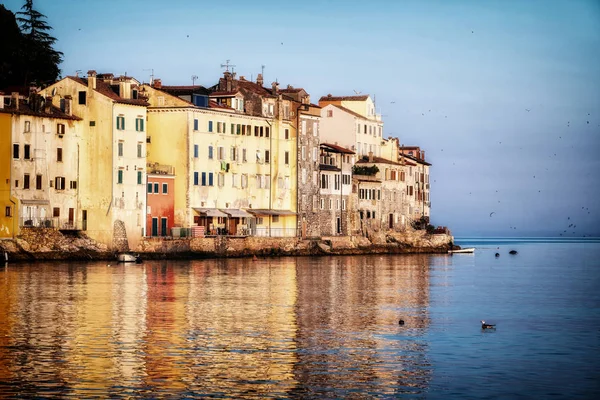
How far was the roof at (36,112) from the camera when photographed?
76000mm

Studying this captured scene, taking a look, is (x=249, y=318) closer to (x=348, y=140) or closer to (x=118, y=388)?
(x=118, y=388)

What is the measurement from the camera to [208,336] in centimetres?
3519

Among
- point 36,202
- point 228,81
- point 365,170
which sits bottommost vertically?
point 36,202

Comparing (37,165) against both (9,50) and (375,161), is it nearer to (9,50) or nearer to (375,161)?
(9,50)

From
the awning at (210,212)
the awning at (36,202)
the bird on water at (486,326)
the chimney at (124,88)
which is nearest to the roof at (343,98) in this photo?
the awning at (210,212)

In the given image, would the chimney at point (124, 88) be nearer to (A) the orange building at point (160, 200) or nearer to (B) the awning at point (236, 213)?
(A) the orange building at point (160, 200)

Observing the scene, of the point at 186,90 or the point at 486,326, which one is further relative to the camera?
the point at 186,90

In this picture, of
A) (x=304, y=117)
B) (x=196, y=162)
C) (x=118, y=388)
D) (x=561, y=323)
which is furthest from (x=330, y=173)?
(x=118, y=388)

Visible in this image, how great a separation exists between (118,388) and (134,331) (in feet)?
33.5

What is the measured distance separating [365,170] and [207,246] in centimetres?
3049

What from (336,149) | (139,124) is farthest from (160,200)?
(336,149)

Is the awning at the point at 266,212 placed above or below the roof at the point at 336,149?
below

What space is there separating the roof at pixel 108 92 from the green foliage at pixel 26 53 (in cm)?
692

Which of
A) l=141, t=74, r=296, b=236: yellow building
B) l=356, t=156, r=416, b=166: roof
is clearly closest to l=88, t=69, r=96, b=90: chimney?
l=141, t=74, r=296, b=236: yellow building
